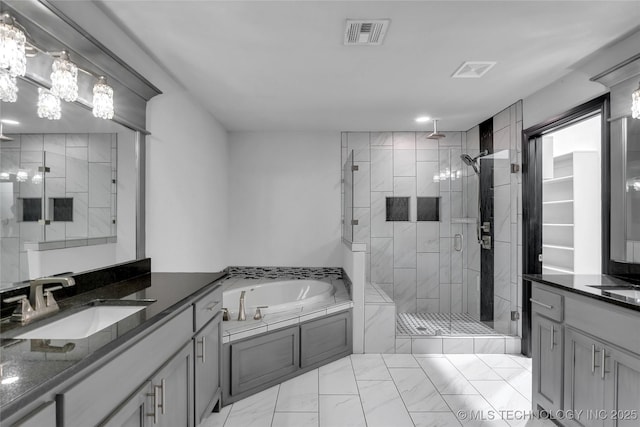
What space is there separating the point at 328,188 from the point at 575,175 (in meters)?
2.74

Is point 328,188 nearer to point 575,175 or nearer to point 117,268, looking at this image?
point 575,175

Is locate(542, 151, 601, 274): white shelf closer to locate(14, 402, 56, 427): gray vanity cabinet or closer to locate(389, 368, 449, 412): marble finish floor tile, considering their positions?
locate(389, 368, 449, 412): marble finish floor tile

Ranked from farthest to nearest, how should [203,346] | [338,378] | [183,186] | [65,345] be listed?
[183,186]
[338,378]
[203,346]
[65,345]

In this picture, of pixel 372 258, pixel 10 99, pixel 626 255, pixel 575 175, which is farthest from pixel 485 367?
pixel 10 99

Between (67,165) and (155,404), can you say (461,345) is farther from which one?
(67,165)

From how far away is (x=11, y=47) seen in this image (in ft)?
4.18

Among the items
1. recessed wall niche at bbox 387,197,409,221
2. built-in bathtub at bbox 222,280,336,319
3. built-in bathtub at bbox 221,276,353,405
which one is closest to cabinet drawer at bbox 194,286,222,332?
built-in bathtub at bbox 221,276,353,405

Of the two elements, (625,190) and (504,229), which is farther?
(504,229)

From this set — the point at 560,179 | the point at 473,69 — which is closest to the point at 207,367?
the point at 473,69

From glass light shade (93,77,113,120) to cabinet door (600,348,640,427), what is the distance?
273 centimetres

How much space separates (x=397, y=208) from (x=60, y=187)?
12.1ft

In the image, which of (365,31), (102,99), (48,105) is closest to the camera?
(48,105)

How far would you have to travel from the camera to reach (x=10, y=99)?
135 cm

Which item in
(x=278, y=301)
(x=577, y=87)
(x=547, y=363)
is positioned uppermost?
(x=577, y=87)
